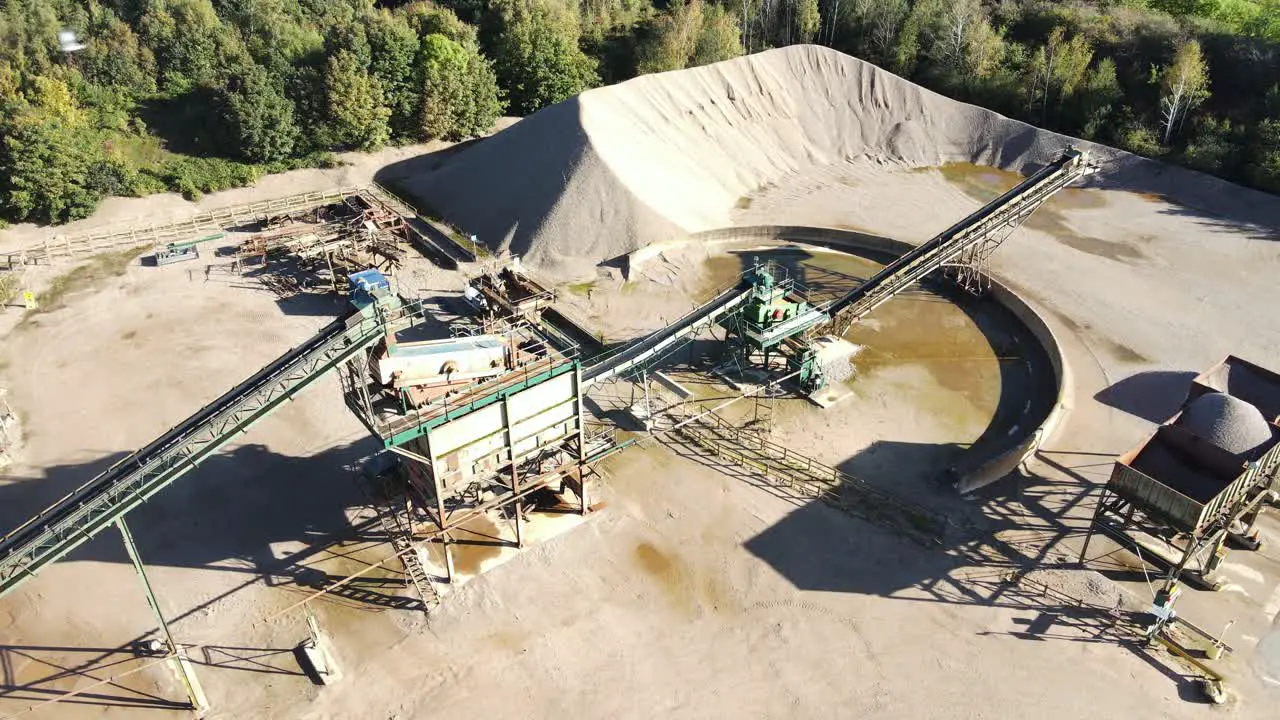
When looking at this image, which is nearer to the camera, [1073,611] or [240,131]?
[1073,611]

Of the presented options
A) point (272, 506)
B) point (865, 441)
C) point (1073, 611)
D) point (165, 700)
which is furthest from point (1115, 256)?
point (165, 700)

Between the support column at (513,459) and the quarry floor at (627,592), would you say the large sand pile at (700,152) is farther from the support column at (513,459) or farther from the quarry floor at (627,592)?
the support column at (513,459)

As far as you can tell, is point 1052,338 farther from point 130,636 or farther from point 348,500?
point 130,636

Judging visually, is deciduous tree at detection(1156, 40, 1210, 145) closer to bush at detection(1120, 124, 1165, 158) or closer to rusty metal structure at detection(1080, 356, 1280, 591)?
bush at detection(1120, 124, 1165, 158)

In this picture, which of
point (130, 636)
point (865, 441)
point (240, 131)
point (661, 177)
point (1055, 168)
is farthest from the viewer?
point (240, 131)

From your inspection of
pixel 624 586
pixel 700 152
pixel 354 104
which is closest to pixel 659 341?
pixel 624 586

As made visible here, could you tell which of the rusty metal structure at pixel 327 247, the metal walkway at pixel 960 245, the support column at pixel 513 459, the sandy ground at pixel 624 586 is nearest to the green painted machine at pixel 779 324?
the metal walkway at pixel 960 245

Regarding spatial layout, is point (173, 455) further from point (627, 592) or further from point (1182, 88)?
point (1182, 88)
